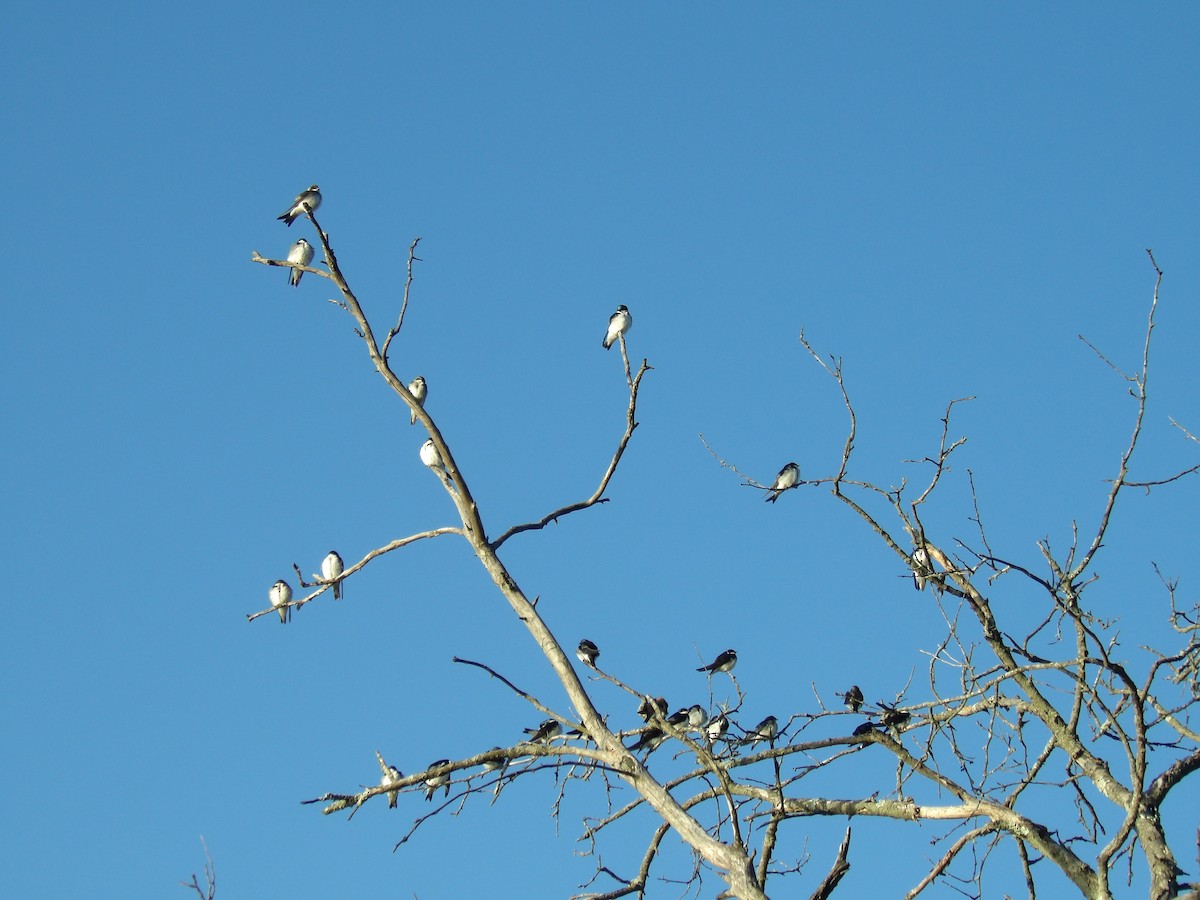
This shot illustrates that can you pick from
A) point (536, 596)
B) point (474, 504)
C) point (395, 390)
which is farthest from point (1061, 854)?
point (395, 390)

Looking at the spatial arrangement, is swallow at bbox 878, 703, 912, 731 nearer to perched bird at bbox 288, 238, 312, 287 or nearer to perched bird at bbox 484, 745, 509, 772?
perched bird at bbox 484, 745, 509, 772

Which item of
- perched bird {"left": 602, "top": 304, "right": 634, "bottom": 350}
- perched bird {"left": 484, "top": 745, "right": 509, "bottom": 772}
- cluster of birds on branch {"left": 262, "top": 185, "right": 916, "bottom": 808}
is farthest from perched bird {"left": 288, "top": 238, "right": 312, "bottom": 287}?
perched bird {"left": 484, "top": 745, "right": 509, "bottom": 772}

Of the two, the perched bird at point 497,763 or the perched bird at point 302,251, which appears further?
the perched bird at point 302,251

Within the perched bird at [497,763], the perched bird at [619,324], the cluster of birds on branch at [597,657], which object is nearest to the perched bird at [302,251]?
the cluster of birds on branch at [597,657]

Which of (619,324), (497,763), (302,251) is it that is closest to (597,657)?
(619,324)

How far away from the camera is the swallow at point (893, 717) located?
18.6 feet

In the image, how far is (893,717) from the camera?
5.93 metres

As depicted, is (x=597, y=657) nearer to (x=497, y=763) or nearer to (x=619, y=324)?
(x=619, y=324)

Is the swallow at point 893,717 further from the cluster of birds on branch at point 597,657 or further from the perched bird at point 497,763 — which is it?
the perched bird at point 497,763

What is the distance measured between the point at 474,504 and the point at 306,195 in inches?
475

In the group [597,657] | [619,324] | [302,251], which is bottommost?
[597,657]

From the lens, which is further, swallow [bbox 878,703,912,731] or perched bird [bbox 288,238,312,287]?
perched bird [bbox 288,238,312,287]

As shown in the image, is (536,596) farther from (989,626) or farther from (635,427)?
(989,626)

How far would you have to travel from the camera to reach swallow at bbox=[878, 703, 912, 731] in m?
5.66
